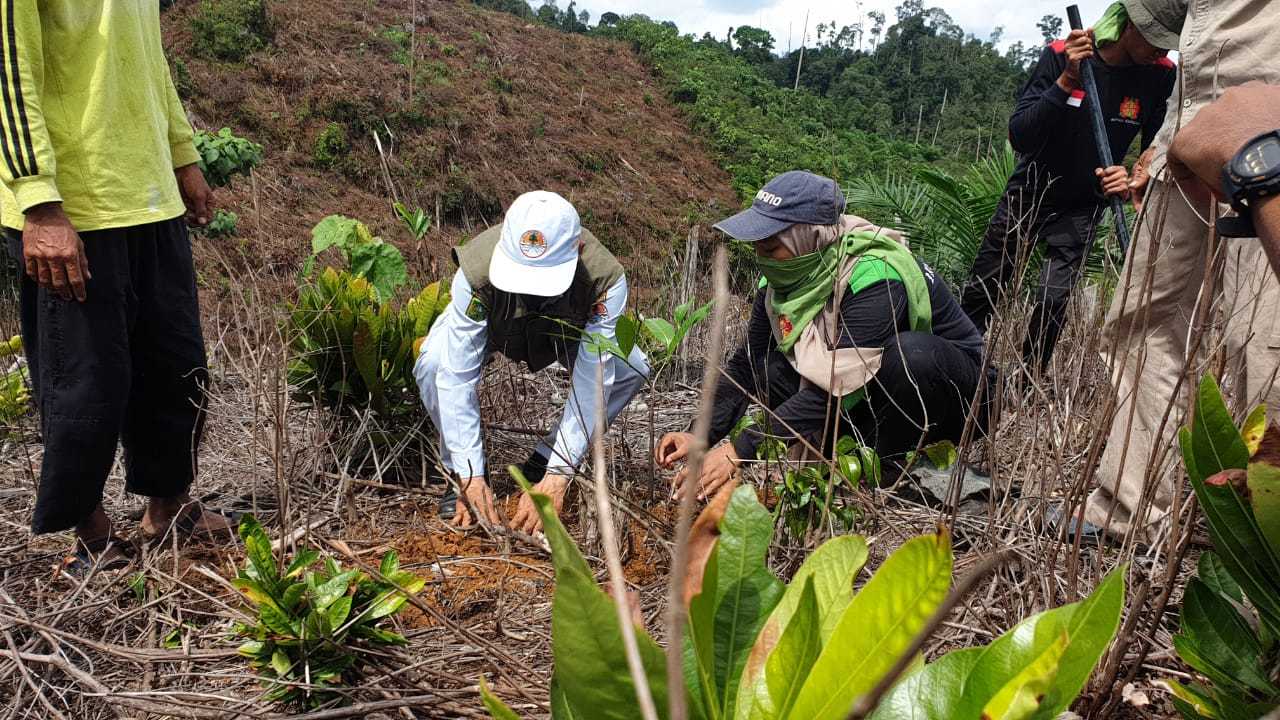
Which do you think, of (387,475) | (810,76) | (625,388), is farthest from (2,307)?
(810,76)

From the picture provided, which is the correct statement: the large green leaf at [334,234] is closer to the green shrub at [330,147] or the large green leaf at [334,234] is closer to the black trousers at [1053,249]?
the black trousers at [1053,249]

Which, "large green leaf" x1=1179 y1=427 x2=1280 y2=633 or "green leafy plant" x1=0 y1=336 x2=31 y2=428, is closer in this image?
"large green leaf" x1=1179 y1=427 x2=1280 y2=633

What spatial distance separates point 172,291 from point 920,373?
197 cm

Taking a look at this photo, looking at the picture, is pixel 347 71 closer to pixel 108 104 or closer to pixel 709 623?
pixel 108 104

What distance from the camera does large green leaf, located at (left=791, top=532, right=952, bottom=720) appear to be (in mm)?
564

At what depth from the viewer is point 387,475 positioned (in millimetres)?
2635

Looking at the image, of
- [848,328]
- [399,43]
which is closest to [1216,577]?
[848,328]

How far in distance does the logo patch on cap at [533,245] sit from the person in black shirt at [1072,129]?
1.54 metres

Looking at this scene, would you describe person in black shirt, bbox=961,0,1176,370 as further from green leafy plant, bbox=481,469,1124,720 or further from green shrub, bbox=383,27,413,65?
green shrub, bbox=383,27,413,65

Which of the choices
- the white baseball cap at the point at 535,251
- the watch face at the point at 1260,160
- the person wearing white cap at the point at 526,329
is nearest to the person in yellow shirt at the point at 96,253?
the person wearing white cap at the point at 526,329

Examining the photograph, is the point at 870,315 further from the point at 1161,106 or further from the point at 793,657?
the point at 793,657

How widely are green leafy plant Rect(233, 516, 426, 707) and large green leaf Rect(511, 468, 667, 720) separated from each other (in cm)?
79

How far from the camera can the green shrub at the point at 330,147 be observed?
12836 millimetres

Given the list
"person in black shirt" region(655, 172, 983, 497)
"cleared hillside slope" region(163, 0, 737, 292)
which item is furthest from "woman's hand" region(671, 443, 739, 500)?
"cleared hillside slope" region(163, 0, 737, 292)
